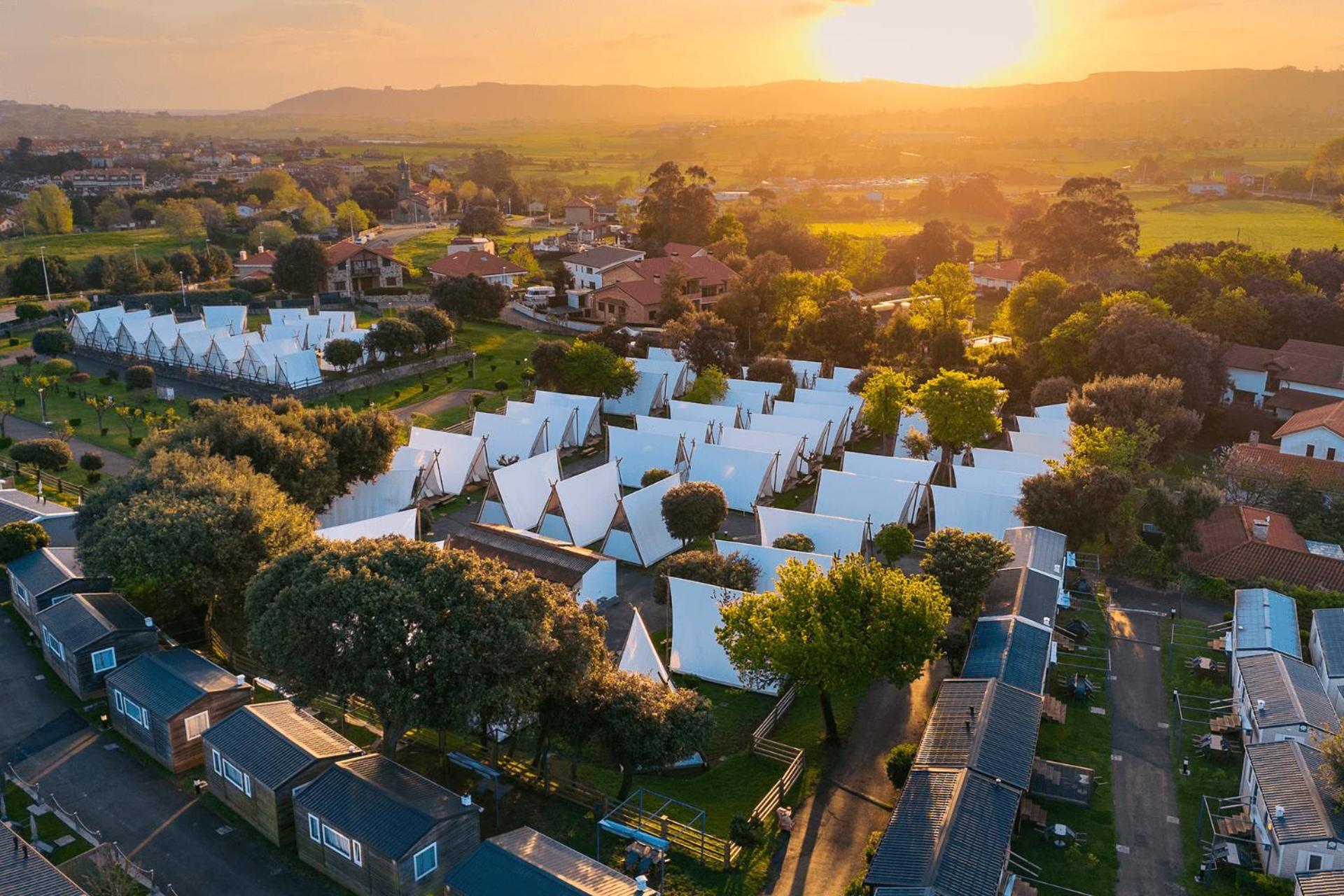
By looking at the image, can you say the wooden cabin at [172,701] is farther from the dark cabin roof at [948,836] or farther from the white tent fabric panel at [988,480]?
the white tent fabric panel at [988,480]

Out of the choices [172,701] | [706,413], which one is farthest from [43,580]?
[706,413]

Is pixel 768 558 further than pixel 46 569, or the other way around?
pixel 768 558

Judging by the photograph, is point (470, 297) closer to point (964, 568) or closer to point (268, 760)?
point (964, 568)

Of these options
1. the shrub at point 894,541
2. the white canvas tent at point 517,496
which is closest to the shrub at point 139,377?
the white canvas tent at point 517,496

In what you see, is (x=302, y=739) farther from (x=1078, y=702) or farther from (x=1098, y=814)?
(x=1078, y=702)

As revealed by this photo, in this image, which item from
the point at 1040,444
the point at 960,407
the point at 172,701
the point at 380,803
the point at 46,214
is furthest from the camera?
the point at 46,214

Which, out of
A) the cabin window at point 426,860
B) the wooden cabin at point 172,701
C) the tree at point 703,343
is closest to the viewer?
the cabin window at point 426,860
